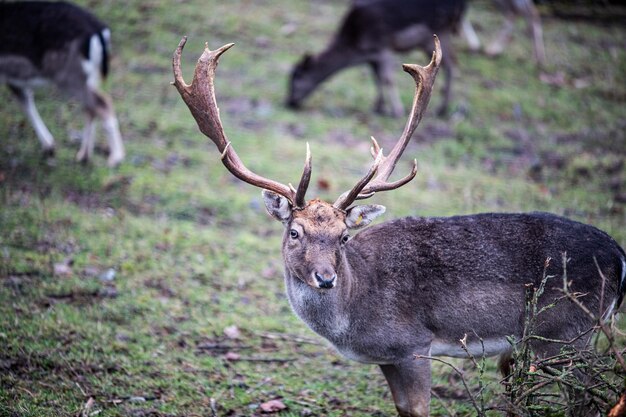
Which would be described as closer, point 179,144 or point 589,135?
point 179,144

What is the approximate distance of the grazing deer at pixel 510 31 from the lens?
14.1 m

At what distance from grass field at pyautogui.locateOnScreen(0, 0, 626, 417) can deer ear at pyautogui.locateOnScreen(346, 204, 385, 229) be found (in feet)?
4.51

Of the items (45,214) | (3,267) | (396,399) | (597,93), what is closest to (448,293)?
(396,399)

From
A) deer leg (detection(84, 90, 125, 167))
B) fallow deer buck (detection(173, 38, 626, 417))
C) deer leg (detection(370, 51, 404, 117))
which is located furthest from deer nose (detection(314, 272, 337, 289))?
deer leg (detection(370, 51, 404, 117))

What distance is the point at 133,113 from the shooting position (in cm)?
1069

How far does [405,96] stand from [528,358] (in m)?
9.06

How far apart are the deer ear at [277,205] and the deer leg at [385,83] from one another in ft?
23.8

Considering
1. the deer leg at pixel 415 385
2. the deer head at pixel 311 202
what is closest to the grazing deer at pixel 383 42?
the deer head at pixel 311 202

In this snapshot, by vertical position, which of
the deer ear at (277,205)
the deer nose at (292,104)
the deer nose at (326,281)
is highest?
the deer ear at (277,205)

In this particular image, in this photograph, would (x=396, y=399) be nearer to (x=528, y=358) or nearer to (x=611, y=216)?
(x=528, y=358)

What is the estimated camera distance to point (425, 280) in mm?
4887

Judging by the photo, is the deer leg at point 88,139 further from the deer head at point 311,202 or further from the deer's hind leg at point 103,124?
the deer head at point 311,202

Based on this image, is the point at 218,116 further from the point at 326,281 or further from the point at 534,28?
the point at 534,28

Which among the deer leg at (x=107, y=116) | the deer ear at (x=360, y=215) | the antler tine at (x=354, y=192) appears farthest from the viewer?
the deer leg at (x=107, y=116)
